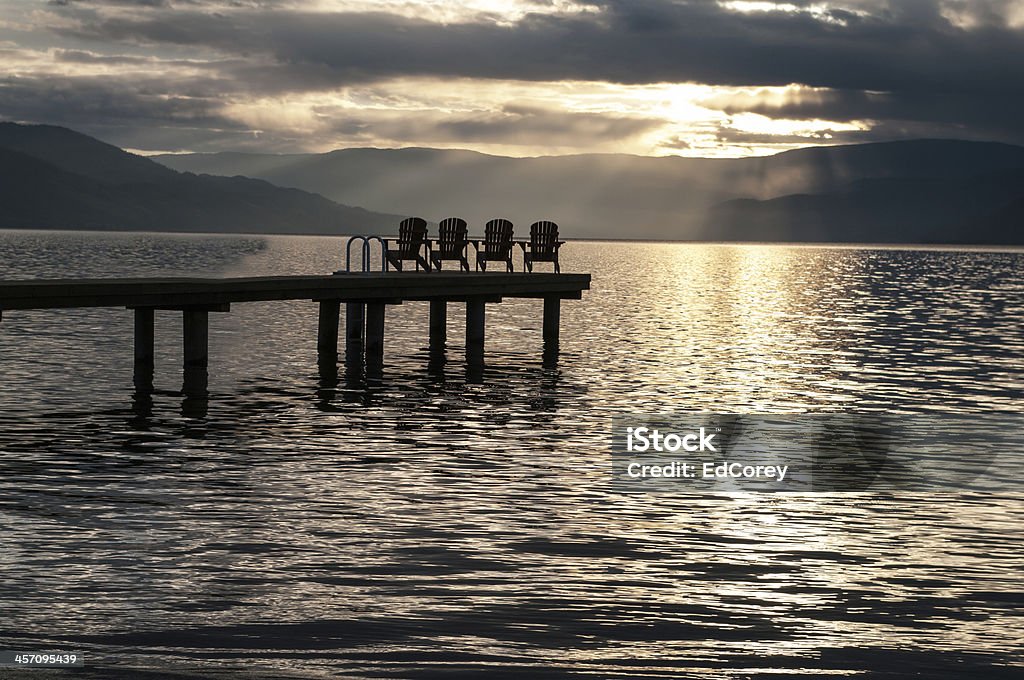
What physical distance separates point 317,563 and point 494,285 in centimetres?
2124

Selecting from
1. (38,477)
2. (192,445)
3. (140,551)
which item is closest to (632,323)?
(192,445)

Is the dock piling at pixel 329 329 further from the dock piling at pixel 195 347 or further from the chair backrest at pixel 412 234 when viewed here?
the dock piling at pixel 195 347

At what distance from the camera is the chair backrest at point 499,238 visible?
35100 millimetres

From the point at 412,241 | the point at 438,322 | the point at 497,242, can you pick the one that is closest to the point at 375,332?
→ the point at 412,241

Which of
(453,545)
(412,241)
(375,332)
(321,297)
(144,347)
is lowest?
(453,545)

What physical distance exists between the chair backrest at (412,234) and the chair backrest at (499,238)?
2.63 meters

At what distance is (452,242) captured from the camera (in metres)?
33.0

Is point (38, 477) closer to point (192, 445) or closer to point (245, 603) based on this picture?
point (192, 445)

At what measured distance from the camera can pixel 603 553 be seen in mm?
12164

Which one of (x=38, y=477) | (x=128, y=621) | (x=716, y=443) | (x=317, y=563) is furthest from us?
(x=716, y=443)

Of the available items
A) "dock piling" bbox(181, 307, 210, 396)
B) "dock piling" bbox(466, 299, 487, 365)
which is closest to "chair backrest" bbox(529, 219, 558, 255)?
"dock piling" bbox(466, 299, 487, 365)

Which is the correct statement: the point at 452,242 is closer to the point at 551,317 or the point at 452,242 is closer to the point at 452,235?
the point at 452,235

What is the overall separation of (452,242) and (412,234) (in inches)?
42.3

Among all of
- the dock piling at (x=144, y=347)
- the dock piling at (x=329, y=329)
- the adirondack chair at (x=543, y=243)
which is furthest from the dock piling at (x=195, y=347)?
the adirondack chair at (x=543, y=243)
